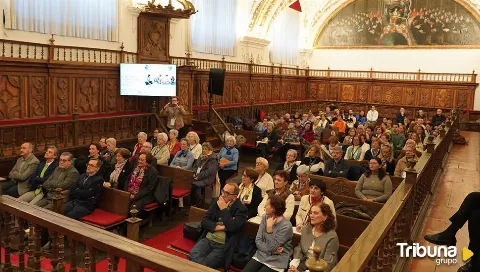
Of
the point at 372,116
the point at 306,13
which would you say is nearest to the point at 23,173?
the point at 372,116

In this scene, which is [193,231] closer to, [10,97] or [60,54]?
[10,97]

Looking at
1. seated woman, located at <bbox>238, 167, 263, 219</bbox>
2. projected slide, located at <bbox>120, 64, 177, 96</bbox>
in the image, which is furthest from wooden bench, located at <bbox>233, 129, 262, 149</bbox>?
seated woman, located at <bbox>238, 167, 263, 219</bbox>

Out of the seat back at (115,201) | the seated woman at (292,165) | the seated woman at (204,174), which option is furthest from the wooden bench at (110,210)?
the seated woman at (292,165)

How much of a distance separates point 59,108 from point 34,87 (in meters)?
0.76

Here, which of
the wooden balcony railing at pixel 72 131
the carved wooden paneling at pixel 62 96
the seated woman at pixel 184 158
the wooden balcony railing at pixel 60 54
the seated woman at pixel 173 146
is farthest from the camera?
the carved wooden paneling at pixel 62 96

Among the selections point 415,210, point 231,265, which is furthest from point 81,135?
point 415,210

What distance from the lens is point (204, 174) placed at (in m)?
6.65

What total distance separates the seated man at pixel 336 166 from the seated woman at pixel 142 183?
Answer: 2620mm

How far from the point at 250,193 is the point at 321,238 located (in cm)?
174

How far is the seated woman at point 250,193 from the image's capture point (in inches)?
195

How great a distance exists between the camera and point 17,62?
27.6 ft

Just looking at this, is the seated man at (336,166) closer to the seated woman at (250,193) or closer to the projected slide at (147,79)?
the seated woman at (250,193)

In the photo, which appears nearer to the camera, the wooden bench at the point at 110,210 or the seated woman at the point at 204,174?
the wooden bench at the point at 110,210

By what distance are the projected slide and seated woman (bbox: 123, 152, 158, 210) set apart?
16.3ft
